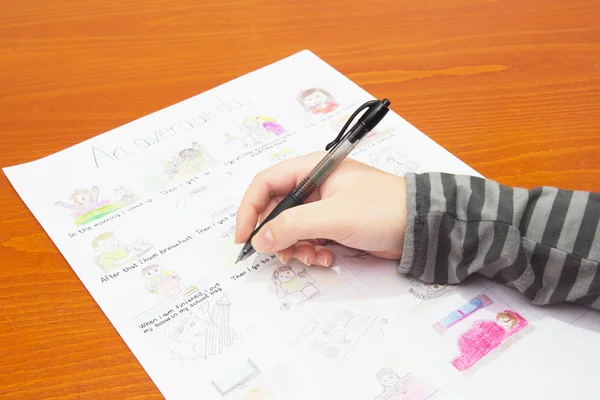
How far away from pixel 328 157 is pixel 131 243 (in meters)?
0.22

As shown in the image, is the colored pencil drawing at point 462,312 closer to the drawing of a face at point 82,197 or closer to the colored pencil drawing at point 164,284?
the colored pencil drawing at point 164,284

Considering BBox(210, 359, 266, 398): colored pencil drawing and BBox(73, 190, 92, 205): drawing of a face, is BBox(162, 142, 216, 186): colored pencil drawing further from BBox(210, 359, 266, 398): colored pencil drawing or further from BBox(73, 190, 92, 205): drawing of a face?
BBox(210, 359, 266, 398): colored pencil drawing

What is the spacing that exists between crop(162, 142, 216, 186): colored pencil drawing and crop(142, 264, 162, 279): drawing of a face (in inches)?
4.7

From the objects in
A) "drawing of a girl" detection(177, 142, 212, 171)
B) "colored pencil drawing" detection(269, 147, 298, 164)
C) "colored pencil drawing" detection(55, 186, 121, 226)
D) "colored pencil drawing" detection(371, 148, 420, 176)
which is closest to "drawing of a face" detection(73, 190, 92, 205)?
"colored pencil drawing" detection(55, 186, 121, 226)

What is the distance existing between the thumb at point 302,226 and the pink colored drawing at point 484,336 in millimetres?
142

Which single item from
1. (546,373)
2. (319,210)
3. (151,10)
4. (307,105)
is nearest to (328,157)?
(319,210)

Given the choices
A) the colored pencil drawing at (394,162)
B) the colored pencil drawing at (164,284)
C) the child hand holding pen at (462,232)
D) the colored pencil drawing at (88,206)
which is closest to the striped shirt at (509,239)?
the child hand holding pen at (462,232)

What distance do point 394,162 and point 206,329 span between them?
0.95ft

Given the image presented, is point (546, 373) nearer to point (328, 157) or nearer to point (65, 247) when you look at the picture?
point (328, 157)

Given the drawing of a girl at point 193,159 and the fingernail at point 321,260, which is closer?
the fingernail at point 321,260

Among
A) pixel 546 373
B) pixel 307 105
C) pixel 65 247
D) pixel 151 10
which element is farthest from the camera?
pixel 151 10

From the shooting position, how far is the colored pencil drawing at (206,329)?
0.53 m

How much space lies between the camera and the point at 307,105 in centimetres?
77

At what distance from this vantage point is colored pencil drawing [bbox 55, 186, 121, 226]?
0.64 metres
